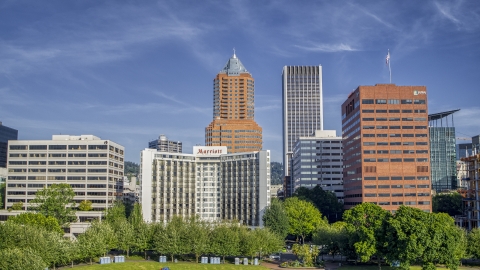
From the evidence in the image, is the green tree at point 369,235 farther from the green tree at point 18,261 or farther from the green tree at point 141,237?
the green tree at point 18,261

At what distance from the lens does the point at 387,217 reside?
436 feet

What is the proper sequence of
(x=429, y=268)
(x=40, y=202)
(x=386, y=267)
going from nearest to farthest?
(x=429, y=268) → (x=386, y=267) → (x=40, y=202)

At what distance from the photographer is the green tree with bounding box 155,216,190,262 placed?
152375 mm

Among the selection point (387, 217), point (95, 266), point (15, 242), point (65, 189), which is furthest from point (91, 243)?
point (387, 217)

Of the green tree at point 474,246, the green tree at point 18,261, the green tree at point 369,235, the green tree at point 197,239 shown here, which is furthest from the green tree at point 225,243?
the green tree at point 474,246

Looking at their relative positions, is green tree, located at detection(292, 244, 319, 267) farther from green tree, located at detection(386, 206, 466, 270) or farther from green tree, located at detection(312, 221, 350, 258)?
green tree, located at detection(386, 206, 466, 270)

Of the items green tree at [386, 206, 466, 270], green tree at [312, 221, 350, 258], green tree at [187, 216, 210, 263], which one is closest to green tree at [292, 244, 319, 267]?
green tree at [312, 221, 350, 258]

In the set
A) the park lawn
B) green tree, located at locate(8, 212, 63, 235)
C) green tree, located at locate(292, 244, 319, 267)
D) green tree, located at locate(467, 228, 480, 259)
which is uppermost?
green tree, located at locate(8, 212, 63, 235)

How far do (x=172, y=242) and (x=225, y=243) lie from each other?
16096 mm

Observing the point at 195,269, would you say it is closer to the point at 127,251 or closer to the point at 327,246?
the point at 127,251

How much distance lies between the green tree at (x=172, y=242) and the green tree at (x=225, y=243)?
27.5ft

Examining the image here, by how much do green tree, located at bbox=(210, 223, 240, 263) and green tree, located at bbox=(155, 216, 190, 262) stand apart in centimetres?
837

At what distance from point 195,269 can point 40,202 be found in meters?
83.0

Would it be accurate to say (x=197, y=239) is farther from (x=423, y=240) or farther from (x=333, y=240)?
(x=423, y=240)
